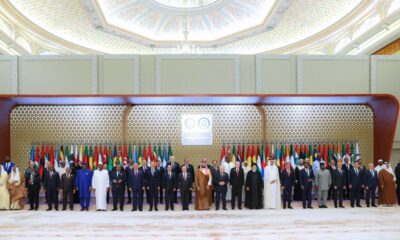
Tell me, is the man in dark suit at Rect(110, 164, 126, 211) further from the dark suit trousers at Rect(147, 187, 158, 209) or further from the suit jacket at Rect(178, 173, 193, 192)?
the suit jacket at Rect(178, 173, 193, 192)

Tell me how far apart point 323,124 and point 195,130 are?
4051 mm

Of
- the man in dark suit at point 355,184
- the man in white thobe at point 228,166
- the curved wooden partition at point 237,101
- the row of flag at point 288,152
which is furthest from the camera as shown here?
the row of flag at point 288,152

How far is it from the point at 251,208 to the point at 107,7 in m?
10.2

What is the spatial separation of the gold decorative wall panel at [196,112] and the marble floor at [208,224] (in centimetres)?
280

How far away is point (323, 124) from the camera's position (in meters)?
12.6

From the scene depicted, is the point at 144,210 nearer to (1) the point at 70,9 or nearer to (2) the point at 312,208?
(2) the point at 312,208

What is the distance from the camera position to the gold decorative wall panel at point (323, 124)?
12.5m

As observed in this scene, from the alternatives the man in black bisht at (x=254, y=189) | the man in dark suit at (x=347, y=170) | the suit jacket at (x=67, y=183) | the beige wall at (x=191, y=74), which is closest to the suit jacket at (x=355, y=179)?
the man in dark suit at (x=347, y=170)

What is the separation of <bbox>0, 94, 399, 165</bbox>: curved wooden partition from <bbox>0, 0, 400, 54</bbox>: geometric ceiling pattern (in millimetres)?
4248

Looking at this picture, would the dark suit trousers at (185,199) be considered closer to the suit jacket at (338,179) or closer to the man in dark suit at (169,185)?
the man in dark suit at (169,185)

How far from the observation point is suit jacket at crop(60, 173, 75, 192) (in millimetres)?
10398

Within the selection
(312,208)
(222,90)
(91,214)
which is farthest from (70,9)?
(312,208)

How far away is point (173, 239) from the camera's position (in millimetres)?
6785

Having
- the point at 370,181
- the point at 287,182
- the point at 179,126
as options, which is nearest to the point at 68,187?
the point at 179,126
